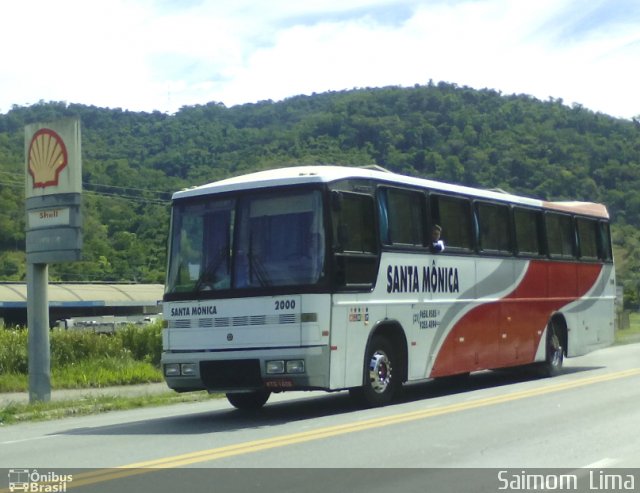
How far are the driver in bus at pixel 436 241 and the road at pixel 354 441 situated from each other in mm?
2327

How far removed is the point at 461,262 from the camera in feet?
58.1

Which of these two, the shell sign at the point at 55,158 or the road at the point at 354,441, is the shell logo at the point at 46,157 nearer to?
the shell sign at the point at 55,158

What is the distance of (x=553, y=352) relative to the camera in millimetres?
21062

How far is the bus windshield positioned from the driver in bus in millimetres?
3318

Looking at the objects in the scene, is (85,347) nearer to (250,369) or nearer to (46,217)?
(46,217)

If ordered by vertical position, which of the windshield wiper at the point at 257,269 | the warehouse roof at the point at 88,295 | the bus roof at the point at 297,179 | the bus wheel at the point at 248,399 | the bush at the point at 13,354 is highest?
the bus roof at the point at 297,179

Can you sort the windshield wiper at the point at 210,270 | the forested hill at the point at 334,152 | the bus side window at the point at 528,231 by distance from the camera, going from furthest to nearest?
the forested hill at the point at 334,152 < the bus side window at the point at 528,231 < the windshield wiper at the point at 210,270

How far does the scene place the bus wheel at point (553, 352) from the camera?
20891 millimetres

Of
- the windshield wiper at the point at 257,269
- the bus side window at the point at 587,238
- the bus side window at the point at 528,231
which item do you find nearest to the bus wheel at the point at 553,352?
Result: the bus side window at the point at 528,231

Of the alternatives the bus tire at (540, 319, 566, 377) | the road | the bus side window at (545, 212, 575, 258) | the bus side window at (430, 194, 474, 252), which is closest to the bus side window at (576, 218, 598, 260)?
the bus side window at (545, 212, 575, 258)

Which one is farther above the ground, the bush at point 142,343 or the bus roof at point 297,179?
the bus roof at point 297,179

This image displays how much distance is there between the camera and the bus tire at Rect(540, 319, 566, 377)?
68.5ft

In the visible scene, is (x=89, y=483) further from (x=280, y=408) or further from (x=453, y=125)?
(x=453, y=125)

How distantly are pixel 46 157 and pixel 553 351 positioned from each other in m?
10.3
